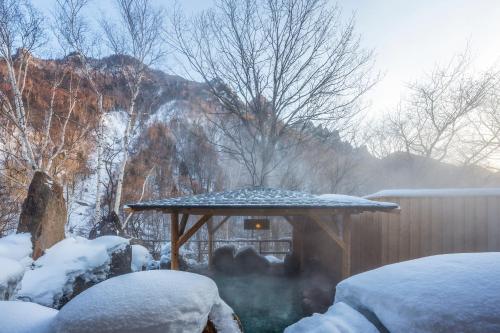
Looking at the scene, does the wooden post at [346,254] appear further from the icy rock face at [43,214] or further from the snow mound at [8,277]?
the icy rock face at [43,214]

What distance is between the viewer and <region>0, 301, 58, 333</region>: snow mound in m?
1.50

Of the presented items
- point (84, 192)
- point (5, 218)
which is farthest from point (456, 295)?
point (84, 192)

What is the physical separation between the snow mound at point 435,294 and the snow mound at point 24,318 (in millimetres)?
1715

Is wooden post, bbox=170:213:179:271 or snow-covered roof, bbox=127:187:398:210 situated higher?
snow-covered roof, bbox=127:187:398:210

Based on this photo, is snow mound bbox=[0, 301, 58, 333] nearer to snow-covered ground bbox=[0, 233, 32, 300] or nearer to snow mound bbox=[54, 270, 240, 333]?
snow mound bbox=[54, 270, 240, 333]

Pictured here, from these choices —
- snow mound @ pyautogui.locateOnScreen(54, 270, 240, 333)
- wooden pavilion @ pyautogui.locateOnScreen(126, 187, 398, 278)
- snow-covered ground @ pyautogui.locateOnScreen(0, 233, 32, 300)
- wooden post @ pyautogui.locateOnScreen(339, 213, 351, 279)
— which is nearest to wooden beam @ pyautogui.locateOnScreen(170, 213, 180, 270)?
wooden pavilion @ pyautogui.locateOnScreen(126, 187, 398, 278)

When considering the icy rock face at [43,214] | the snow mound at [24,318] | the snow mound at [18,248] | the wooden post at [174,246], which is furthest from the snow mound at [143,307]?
the icy rock face at [43,214]

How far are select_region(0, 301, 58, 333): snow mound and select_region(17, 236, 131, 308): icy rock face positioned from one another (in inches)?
129

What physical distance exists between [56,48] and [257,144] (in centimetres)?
803

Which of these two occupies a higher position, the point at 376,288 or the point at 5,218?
the point at 376,288

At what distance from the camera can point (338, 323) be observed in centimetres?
128

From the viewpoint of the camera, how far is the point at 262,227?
718 centimetres

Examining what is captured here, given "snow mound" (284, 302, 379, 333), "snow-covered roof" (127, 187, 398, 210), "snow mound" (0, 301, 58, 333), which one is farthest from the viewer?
"snow-covered roof" (127, 187, 398, 210)

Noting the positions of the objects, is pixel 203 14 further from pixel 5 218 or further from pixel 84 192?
pixel 84 192
